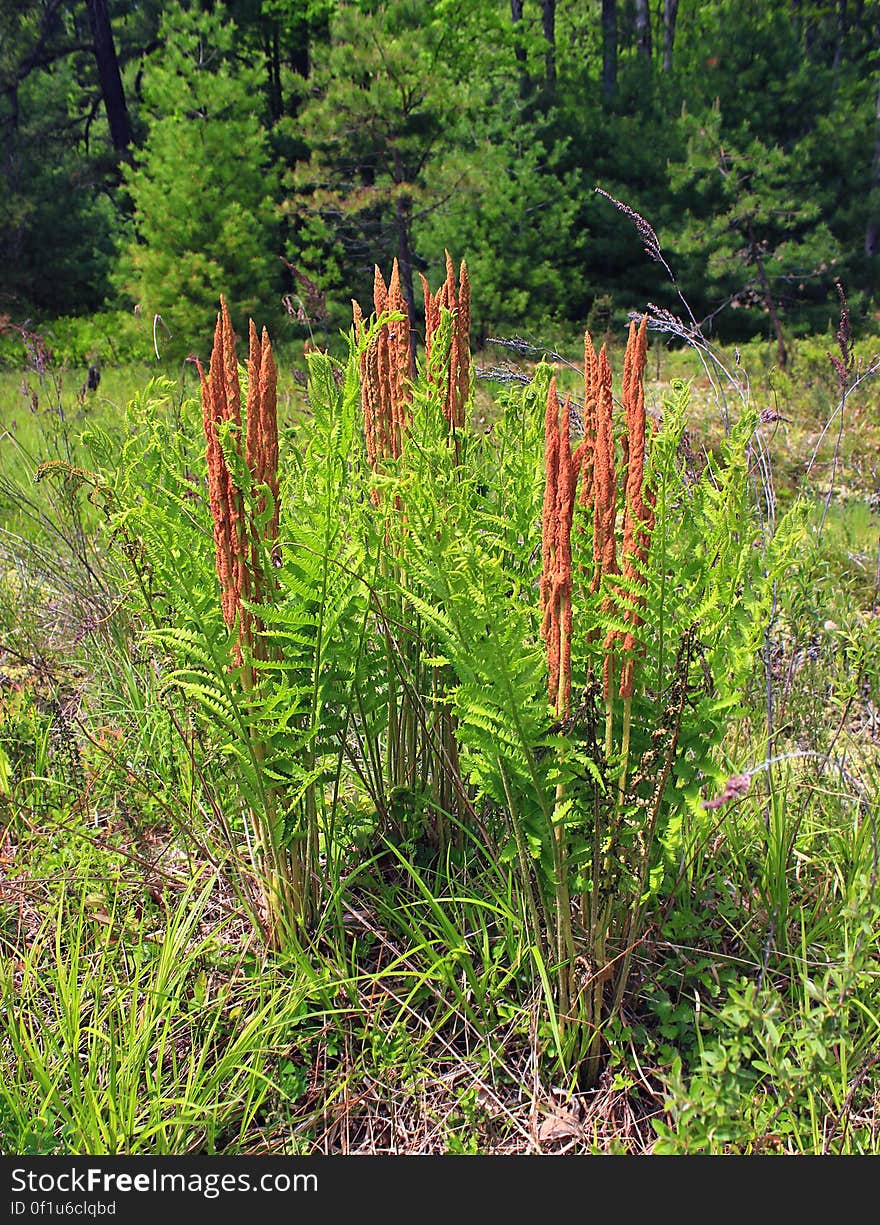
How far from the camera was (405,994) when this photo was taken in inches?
74.3

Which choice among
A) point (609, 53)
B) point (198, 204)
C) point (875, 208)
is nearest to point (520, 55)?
point (609, 53)

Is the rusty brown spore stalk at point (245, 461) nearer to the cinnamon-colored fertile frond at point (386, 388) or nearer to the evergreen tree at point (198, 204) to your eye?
the cinnamon-colored fertile frond at point (386, 388)

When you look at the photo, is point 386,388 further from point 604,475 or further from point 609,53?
point 609,53

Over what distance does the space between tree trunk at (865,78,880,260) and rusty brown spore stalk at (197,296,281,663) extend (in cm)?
1666

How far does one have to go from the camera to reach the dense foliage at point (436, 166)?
39.3 feet

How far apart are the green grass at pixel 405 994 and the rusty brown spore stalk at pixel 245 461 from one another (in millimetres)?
505

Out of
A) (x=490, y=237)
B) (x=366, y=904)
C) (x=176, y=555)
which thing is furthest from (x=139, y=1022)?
(x=490, y=237)

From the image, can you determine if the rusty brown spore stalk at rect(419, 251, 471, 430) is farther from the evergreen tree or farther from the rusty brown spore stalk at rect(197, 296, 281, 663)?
the evergreen tree

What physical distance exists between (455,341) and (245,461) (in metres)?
0.68

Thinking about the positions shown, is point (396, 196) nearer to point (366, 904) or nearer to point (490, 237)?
point (490, 237)

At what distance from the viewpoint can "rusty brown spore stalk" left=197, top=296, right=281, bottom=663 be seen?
60.3 inches

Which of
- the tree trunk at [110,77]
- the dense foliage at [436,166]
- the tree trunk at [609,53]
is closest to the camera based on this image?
the dense foliage at [436,166]

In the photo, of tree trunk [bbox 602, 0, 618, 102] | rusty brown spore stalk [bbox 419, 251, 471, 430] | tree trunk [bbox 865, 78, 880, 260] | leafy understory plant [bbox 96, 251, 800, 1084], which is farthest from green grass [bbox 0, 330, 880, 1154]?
tree trunk [bbox 602, 0, 618, 102]

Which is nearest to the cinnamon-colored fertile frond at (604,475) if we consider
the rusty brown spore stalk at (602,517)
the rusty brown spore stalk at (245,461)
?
the rusty brown spore stalk at (602,517)
